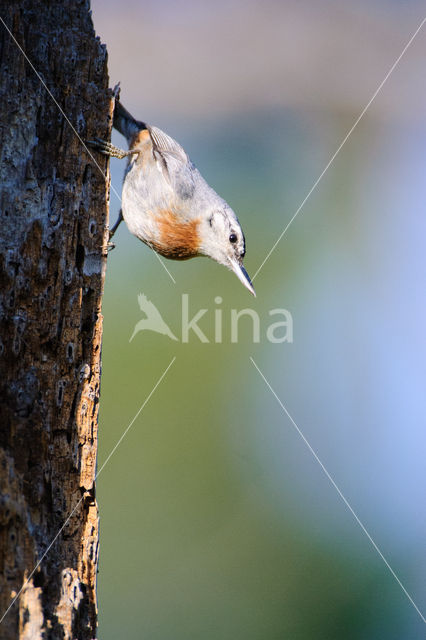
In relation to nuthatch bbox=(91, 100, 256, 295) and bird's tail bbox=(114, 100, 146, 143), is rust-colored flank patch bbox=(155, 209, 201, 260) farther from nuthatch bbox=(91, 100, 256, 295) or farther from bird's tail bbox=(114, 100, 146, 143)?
bird's tail bbox=(114, 100, 146, 143)

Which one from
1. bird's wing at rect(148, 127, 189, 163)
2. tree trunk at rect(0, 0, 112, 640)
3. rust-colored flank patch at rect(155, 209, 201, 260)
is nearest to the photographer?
tree trunk at rect(0, 0, 112, 640)

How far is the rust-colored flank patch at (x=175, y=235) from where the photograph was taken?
3420 mm

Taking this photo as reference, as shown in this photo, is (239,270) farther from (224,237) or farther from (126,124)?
(126,124)

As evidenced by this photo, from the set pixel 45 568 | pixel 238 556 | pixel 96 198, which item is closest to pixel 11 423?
pixel 45 568

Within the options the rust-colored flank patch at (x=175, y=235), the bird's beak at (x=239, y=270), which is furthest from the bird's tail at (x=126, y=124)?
the bird's beak at (x=239, y=270)

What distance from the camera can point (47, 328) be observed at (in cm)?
207

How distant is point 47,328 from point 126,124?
188cm

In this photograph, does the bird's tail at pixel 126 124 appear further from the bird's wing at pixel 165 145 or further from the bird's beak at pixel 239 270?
the bird's beak at pixel 239 270

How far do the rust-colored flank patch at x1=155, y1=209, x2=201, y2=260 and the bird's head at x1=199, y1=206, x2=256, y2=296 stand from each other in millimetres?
46

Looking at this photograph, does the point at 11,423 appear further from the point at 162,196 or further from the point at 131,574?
the point at 131,574

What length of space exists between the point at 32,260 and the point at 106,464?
2.71m

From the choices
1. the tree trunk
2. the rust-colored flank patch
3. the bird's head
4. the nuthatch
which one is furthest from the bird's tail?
the tree trunk

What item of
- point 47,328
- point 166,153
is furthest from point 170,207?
point 47,328

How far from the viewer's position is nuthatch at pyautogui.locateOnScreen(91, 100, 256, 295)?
3430 mm
